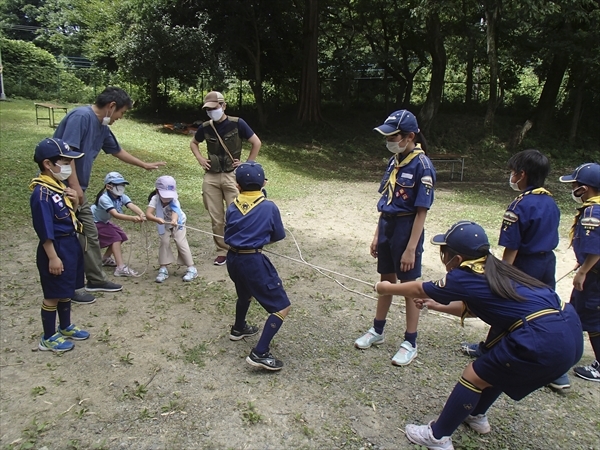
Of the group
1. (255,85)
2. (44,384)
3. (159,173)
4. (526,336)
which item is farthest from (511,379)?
(255,85)

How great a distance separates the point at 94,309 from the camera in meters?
4.47

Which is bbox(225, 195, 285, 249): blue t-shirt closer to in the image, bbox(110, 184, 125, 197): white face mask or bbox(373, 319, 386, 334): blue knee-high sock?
bbox(373, 319, 386, 334): blue knee-high sock

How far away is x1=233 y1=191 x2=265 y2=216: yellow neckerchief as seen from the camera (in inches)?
137

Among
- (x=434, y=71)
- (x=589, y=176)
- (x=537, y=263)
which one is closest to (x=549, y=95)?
(x=434, y=71)

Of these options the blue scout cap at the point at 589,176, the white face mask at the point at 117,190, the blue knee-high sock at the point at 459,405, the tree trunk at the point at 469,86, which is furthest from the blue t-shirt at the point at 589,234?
the tree trunk at the point at 469,86

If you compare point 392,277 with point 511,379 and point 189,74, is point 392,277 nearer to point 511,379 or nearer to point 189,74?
point 511,379

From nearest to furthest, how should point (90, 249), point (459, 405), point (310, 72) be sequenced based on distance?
1. point (459, 405)
2. point (90, 249)
3. point (310, 72)

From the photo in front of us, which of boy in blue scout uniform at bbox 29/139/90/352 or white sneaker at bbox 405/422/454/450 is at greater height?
boy in blue scout uniform at bbox 29/139/90/352

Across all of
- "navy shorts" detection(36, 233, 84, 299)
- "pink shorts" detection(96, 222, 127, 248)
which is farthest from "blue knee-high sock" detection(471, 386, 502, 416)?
"pink shorts" detection(96, 222, 127, 248)

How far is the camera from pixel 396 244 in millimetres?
3564

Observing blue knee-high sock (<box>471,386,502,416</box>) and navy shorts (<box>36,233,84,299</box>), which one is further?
navy shorts (<box>36,233,84,299</box>)

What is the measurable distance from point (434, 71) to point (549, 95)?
Answer: 14.2ft

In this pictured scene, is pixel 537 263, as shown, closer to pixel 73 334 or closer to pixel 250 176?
pixel 250 176

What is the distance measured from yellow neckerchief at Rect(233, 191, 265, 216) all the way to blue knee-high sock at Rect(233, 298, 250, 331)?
0.76m
